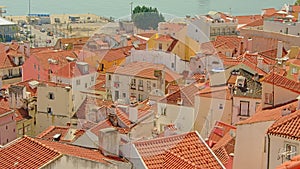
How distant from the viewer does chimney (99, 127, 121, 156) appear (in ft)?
16.1

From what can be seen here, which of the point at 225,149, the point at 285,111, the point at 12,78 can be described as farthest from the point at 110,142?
the point at 12,78

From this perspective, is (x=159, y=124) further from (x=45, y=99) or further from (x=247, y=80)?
(x=45, y=99)

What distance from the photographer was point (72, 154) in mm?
4422

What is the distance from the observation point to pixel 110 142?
4.94 m

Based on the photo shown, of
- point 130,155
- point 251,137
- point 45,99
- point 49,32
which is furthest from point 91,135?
point 49,32

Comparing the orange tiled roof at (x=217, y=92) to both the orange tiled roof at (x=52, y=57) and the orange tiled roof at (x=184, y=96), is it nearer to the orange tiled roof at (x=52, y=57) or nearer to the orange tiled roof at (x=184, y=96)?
the orange tiled roof at (x=184, y=96)

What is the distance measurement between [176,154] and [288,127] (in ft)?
2.95

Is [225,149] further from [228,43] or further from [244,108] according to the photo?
[228,43]

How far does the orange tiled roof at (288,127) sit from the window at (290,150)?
0.06 meters

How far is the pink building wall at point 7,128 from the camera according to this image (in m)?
10.2

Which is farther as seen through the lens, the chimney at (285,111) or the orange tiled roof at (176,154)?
the chimney at (285,111)

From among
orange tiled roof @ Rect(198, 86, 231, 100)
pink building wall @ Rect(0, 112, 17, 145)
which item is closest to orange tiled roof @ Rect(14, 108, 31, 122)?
pink building wall @ Rect(0, 112, 17, 145)

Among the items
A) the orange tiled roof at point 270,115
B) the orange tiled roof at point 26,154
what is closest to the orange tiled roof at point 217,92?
the orange tiled roof at point 270,115

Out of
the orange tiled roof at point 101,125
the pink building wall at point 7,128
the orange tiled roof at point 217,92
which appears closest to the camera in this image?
the orange tiled roof at point 101,125
